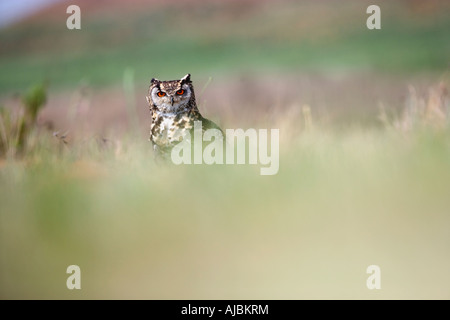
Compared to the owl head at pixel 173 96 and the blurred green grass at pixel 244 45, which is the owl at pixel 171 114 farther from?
the blurred green grass at pixel 244 45

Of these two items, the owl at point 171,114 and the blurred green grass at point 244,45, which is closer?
the owl at point 171,114

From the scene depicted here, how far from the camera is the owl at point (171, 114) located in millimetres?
4020

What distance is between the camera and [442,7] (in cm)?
2408

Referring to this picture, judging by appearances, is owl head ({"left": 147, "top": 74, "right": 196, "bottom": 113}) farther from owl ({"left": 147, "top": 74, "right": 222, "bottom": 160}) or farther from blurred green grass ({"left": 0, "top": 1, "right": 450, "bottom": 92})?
blurred green grass ({"left": 0, "top": 1, "right": 450, "bottom": 92})

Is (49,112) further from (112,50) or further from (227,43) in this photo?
(227,43)

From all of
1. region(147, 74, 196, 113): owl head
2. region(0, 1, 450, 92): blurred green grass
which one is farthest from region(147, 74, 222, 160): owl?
region(0, 1, 450, 92): blurred green grass

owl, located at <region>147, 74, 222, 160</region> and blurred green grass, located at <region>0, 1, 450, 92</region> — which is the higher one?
blurred green grass, located at <region>0, 1, 450, 92</region>

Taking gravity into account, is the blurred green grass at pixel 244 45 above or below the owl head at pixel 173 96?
above

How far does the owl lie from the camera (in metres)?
4.02

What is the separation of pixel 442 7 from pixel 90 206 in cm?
2424

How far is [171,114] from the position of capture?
4.11 meters

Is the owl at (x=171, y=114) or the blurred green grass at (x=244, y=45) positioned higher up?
the blurred green grass at (x=244, y=45)

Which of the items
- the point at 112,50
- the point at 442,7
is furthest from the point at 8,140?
the point at 112,50

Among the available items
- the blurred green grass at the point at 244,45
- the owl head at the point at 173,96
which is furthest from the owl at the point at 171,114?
the blurred green grass at the point at 244,45
